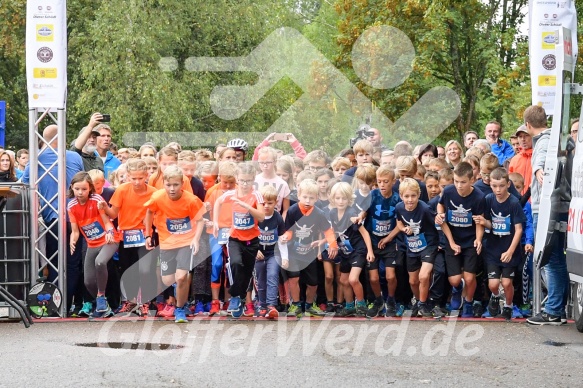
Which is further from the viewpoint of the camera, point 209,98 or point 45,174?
point 209,98

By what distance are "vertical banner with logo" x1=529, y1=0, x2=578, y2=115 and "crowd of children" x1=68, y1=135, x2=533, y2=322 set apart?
1675 millimetres

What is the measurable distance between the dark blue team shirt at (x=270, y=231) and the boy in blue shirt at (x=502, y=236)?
2017mm

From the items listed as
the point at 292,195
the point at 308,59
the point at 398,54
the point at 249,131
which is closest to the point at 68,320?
the point at 292,195

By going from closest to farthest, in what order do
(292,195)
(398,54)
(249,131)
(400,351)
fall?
(400,351) → (292,195) → (398,54) → (249,131)

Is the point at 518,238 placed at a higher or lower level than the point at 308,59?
lower

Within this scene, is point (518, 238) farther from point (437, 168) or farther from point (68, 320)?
point (68, 320)

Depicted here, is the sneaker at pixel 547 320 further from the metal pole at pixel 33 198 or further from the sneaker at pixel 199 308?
the metal pole at pixel 33 198

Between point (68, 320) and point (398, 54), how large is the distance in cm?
2301

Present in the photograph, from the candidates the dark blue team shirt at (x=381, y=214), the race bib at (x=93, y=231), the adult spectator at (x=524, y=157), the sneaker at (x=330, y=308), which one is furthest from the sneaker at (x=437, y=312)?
the race bib at (x=93, y=231)

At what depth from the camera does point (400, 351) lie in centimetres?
981

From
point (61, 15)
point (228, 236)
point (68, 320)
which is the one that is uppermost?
point (61, 15)

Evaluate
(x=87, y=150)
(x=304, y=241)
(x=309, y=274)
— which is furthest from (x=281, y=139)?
(x=309, y=274)

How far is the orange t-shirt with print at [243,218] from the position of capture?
12.5 m

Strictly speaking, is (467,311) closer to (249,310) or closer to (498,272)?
(498,272)
